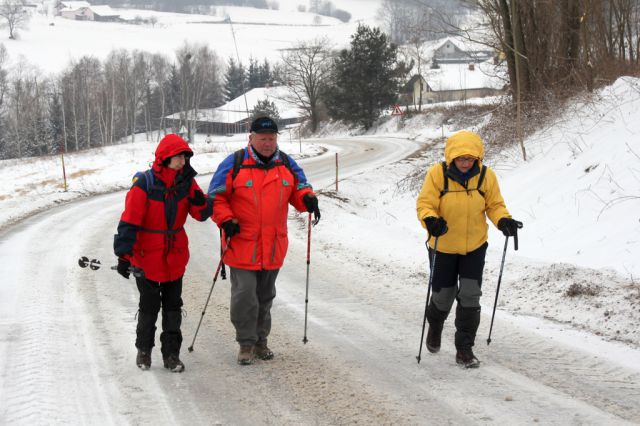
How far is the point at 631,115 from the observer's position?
525 inches

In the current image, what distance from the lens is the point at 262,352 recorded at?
6066mm

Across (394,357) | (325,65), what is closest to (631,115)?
(394,357)

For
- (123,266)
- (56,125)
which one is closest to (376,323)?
(123,266)

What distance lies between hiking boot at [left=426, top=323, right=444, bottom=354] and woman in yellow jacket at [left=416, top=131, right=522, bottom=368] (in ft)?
0.92

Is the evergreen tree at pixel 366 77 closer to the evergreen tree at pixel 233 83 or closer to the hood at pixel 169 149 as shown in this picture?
the evergreen tree at pixel 233 83

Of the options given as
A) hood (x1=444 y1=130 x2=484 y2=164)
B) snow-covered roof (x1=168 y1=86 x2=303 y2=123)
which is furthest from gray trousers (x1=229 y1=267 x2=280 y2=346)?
snow-covered roof (x1=168 y1=86 x2=303 y2=123)

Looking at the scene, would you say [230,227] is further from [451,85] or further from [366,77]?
[451,85]

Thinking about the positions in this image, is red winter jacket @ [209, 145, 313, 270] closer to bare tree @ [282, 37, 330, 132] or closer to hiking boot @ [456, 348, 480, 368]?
hiking boot @ [456, 348, 480, 368]

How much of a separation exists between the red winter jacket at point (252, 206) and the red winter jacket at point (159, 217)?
25 centimetres

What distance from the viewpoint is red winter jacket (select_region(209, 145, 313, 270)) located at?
5742mm

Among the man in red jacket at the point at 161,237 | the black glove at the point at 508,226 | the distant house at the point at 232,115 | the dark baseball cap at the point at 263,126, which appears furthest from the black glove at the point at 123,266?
the distant house at the point at 232,115

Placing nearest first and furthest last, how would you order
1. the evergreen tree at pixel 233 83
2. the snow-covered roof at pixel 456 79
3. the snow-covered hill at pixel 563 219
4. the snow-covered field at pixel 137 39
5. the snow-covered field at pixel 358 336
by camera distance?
the snow-covered field at pixel 358 336 < the snow-covered hill at pixel 563 219 < the snow-covered roof at pixel 456 79 < the evergreen tree at pixel 233 83 < the snow-covered field at pixel 137 39

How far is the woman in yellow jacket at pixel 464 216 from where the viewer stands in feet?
18.7

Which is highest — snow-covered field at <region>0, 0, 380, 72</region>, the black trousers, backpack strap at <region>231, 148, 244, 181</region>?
snow-covered field at <region>0, 0, 380, 72</region>
